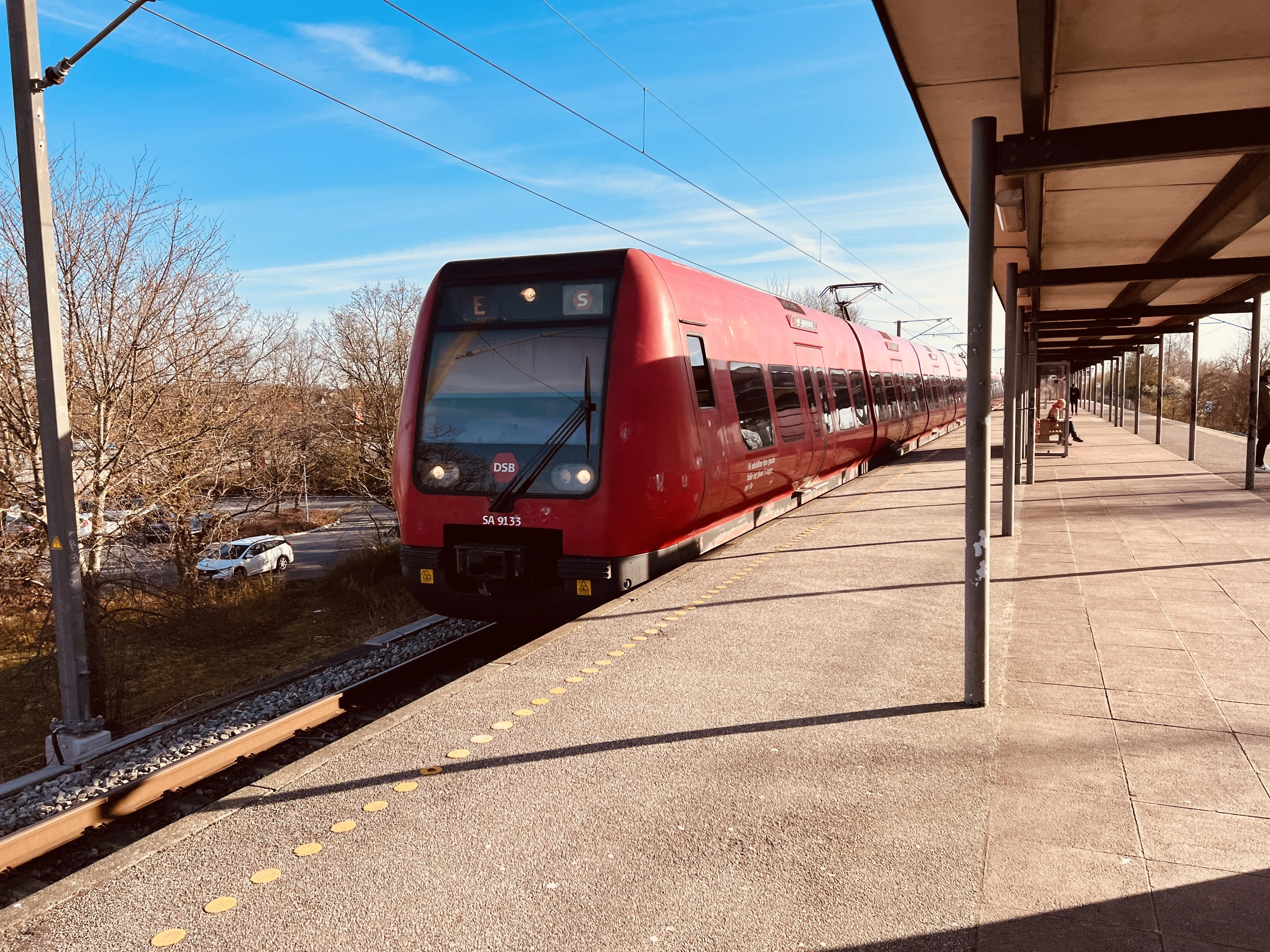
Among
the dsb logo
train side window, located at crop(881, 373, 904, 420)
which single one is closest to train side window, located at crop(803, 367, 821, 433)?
the dsb logo

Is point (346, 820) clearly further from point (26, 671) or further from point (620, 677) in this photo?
point (26, 671)

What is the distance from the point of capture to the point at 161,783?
17.0 feet

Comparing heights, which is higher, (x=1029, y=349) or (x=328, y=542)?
(x=1029, y=349)

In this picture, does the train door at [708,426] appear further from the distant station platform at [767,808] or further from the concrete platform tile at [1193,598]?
the concrete platform tile at [1193,598]

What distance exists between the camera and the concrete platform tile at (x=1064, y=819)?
315 cm

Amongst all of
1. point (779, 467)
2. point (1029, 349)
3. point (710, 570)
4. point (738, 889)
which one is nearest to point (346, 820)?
point (738, 889)

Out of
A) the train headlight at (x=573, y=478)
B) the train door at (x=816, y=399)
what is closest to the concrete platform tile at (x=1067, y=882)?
the train headlight at (x=573, y=478)

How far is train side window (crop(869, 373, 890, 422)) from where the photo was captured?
16672mm

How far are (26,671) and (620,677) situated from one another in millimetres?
11780

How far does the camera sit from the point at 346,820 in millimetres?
3404

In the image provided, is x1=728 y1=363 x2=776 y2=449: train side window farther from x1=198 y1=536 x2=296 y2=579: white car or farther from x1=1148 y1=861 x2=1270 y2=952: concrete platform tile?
x1=198 y1=536 x2=296 y2=579: white car

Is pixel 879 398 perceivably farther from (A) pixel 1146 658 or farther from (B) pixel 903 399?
(A) pixel 1146 658

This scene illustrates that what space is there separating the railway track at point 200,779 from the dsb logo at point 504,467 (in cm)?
171

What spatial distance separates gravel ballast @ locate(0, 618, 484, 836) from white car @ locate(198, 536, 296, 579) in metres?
12.7
